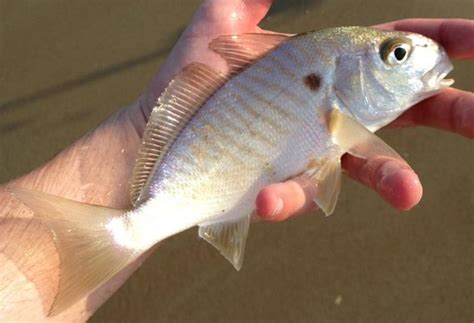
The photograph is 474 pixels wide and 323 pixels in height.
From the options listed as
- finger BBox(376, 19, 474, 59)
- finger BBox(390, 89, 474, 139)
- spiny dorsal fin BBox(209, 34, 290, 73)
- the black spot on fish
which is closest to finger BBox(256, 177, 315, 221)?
the black spot on fish

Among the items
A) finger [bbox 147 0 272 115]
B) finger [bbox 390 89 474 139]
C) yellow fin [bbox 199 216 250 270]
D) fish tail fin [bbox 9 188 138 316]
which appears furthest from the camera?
finger [bbox 147 0 272 115]

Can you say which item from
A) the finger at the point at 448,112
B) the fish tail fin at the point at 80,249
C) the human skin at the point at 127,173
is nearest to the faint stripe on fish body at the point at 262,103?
the human skin at the point at 127,173

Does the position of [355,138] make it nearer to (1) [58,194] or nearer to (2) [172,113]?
(2) [172,113]

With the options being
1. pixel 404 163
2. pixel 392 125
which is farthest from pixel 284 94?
pixel 392 125

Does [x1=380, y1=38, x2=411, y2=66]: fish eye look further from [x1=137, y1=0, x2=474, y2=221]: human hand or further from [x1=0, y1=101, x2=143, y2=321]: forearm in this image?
[x1=0, y1=101, x2=143, y2=321]: forearm

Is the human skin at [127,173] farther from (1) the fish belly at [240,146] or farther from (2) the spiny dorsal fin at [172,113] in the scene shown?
(2) the spiny dorsal fin at [172,113]

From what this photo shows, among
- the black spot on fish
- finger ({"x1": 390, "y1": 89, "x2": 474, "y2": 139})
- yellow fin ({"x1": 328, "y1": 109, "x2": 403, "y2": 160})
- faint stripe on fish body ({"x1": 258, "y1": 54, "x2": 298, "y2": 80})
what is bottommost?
finger ({"x1": 390, "y1": 89, "x2": 474, "y2": 139})
